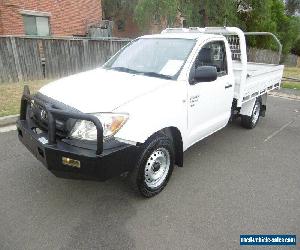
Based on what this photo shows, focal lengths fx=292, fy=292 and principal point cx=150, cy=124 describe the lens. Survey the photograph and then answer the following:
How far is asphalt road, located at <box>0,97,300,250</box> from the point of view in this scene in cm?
301

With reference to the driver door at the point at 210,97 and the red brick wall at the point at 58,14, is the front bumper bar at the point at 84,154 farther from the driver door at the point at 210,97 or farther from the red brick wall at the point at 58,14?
the red brick wall at the point at 58,14

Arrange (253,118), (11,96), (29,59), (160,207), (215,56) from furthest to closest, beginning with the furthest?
1. (29,59)
2. (11,96)
3. (253,118)
4. (215,56)
5. (160,207)

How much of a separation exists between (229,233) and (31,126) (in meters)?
2.57

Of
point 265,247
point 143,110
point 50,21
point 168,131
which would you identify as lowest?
point 265,247

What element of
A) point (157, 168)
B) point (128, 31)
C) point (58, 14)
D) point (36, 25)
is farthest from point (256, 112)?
point (128, 31)

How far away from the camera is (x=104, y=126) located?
2.99 meters

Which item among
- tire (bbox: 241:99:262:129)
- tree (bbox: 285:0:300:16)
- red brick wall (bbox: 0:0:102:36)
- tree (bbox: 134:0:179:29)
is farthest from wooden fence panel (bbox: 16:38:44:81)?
tree (bbox: 285:0:300:16)

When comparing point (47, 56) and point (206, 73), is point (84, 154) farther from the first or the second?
point (47, 56)

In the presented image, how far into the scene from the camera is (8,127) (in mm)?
6086

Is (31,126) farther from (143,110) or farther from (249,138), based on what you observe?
(249,138)

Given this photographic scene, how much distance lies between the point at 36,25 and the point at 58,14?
4.90ft

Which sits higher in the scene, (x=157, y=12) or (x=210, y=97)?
(x=157, y=12)

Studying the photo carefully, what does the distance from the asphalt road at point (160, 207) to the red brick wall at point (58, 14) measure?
11.8 metres

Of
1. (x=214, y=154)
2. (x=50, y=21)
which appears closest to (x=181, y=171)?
(x=214, y=154)
